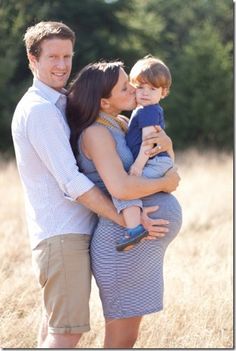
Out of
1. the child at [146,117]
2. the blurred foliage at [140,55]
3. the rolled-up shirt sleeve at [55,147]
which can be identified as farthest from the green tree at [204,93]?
the rolled-up shirt sleeve at [55,147]

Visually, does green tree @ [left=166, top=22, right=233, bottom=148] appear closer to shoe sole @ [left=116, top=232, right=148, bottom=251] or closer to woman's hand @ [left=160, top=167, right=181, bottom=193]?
woman's hand @ [left=160, top=167, right=181, bottom=193]

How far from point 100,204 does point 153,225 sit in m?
0.27

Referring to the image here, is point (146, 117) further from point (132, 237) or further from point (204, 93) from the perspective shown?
point (204, 93)

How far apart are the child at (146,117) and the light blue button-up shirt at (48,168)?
0.25 meters

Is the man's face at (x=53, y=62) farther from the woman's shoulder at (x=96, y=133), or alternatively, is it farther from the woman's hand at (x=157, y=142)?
the woman's hand at (x=157, y=142)

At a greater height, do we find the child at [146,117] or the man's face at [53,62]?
the man's face at [53,62]

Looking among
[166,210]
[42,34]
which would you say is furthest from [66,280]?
[42,34]

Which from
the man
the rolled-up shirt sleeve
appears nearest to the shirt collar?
the man

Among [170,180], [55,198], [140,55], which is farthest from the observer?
[140,55]

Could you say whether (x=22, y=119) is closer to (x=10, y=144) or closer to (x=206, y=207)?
(x=206, y=207)

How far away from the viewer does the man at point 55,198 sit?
301 centimetres

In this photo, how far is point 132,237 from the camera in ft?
10.0

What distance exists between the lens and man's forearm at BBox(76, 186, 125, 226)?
3053mm

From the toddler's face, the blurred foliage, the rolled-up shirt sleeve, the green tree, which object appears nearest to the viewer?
the rolled-up shirt sleeve
